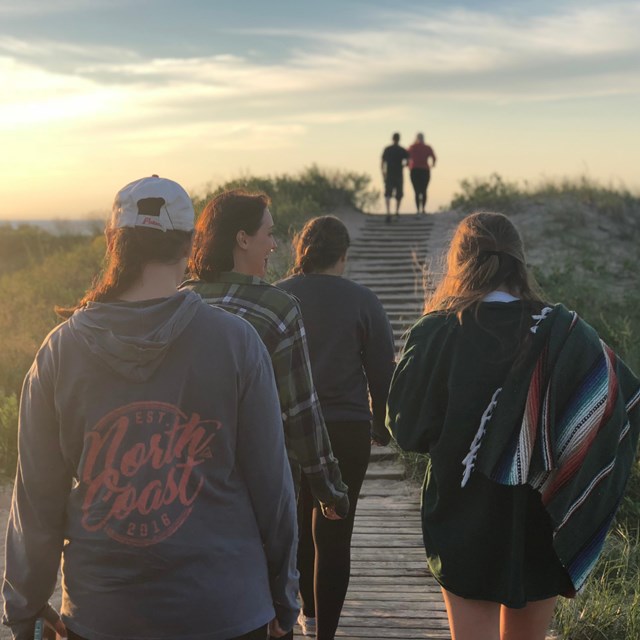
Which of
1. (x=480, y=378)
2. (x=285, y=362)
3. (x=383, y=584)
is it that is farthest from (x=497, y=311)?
(x=383, y=584)

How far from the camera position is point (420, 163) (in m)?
21.0

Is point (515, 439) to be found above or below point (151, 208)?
below

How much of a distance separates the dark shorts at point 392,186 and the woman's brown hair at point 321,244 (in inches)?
662

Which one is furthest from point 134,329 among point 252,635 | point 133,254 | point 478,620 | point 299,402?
point 478,620

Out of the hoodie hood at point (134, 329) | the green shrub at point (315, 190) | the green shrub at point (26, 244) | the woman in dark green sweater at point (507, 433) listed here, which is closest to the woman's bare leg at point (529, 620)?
the woman in dark green sweater at point (507, 433)

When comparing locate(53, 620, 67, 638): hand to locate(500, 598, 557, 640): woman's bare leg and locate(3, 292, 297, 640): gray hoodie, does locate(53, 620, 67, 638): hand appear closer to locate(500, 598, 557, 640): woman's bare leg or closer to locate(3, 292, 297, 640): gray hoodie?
locate(3, 292, 297, 640): gray hoodie

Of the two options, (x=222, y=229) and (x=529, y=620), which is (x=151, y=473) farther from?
(x=529, y=620)

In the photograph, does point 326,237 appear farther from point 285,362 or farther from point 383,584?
point 383,584

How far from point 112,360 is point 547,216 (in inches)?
793

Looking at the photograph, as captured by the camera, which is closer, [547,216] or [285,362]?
[285,362]

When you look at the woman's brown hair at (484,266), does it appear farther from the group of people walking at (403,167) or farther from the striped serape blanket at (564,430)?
the group of people walking at (403,167)

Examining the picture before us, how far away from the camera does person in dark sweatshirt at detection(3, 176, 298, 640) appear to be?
1992 millimetres

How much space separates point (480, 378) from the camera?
2.76 m

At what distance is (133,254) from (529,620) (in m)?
1.75
